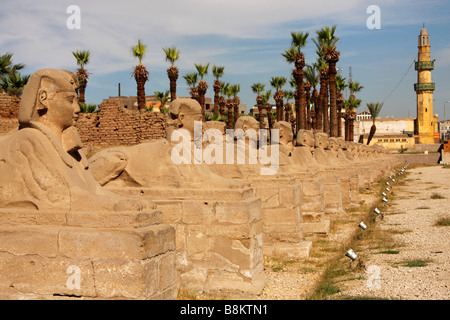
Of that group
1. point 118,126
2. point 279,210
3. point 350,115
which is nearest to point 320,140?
point 279,210

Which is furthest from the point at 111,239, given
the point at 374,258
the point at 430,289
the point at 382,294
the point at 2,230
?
the point at 374,258

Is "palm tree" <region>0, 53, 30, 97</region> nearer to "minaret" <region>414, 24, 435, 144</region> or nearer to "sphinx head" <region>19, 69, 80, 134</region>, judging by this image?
"sphinx head" <region>19, 69, 80, 134</region>

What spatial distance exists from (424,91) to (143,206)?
7572cm

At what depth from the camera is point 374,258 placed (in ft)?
24.3

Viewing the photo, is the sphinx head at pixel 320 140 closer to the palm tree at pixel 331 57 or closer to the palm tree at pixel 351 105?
the palm tree at pixel 331 57

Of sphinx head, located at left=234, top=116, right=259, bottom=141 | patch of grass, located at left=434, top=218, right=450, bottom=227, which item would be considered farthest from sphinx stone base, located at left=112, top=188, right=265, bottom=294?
patch of grass, located at left=434, top=218, right=450, bottom=227

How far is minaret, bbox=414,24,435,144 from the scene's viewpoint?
240ft

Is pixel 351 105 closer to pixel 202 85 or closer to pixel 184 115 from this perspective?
pixel 202 85

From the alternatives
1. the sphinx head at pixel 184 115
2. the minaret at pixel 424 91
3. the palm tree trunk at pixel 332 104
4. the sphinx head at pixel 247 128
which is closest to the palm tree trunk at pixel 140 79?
the palm tree trunk at pixel 332 104

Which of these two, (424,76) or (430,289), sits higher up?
(424,76)

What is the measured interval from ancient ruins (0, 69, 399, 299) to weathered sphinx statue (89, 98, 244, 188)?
1 centimetres

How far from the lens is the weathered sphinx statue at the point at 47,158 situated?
3.81 metres
